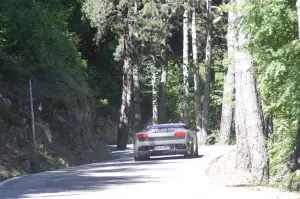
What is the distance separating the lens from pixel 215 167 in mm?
24375

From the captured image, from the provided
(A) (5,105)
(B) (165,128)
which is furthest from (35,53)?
(B) (165,128)

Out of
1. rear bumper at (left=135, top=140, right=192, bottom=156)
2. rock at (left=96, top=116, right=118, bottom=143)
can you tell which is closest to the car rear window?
rear bumper at (left=135, top=140, right=192, bottom=156)

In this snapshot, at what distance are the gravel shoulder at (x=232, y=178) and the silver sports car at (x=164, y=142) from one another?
324 centimetres

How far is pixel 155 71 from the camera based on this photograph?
65.3 meters

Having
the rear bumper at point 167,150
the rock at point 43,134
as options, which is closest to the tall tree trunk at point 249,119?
the rear bumper at point 167,150

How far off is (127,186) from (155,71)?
4795cm

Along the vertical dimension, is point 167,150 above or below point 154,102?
below

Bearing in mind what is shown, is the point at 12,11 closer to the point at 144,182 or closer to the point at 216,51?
the point at 144,182

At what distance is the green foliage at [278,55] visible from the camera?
64.1 ft

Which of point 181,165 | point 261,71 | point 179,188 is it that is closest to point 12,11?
point 181,165

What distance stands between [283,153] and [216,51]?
34993mm

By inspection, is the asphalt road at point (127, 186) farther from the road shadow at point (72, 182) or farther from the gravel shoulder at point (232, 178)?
the gravel shoulder at point (232, 178)

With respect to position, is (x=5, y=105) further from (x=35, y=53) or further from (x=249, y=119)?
(x=249, y=119)

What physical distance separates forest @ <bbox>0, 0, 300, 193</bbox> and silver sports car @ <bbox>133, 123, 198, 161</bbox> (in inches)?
117
